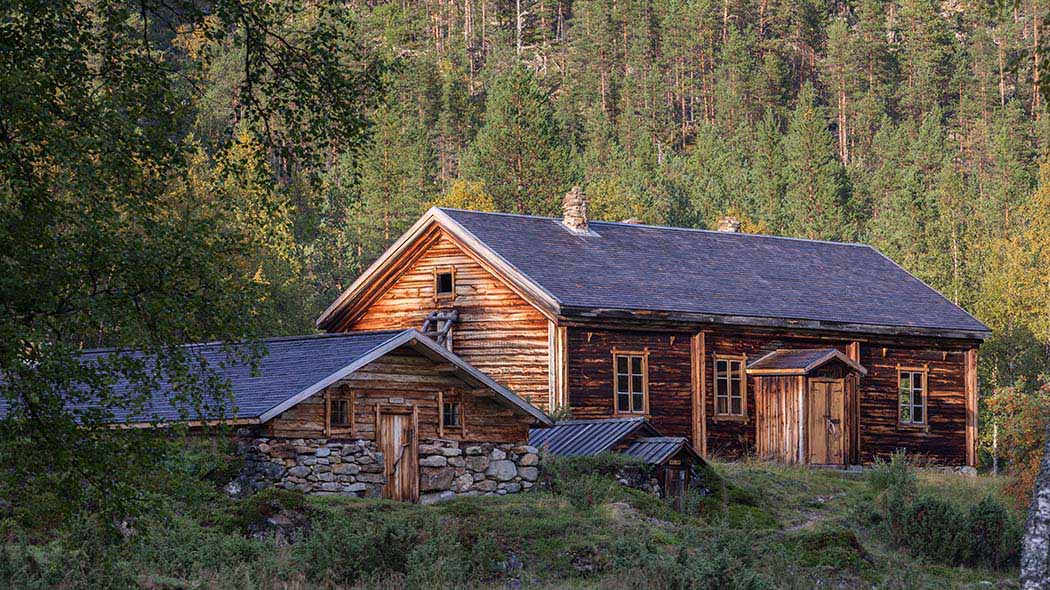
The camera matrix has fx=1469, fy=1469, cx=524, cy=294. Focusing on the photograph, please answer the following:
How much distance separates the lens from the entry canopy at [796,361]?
3602 centimetres

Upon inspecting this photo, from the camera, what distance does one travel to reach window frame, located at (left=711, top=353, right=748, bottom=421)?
36172 millimetres

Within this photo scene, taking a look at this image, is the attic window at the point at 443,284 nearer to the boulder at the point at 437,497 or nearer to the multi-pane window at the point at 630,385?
the multi-pane window at the point at 630,385

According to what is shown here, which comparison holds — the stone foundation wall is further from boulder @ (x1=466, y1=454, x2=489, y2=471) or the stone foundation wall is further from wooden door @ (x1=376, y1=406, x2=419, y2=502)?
wooden door @ (x1=376, y1=406, x2=419, y2=502)

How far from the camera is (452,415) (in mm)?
27203

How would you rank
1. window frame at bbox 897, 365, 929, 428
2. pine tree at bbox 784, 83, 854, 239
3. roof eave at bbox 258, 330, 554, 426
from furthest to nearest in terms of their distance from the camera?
pine tree at bbox 784, 83, 854, 239 < window frame at bbox 897, 365, 929, 428 < roof eave at bbox 258, 330, 554, 426

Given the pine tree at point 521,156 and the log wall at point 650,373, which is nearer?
the log wall at point 650,373

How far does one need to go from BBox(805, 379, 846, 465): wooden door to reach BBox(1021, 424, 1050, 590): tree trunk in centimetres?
2134

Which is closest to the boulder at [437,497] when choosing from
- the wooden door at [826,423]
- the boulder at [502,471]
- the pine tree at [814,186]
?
the boulder at [502,471]

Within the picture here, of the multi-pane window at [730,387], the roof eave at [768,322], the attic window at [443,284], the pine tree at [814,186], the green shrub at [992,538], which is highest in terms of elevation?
the pine tree at [814,186]

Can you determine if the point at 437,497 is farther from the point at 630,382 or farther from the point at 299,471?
the point at 630,382

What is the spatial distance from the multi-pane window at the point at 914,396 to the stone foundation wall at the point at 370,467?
51.9 feet

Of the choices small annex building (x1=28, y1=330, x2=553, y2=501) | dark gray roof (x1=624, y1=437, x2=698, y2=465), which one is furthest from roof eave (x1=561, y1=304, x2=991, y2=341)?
small annex building (x1=28, y1=330, x2=553, y2=501)

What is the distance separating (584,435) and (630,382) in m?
5.79

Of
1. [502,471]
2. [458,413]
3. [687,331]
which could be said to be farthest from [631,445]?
[687,331]
